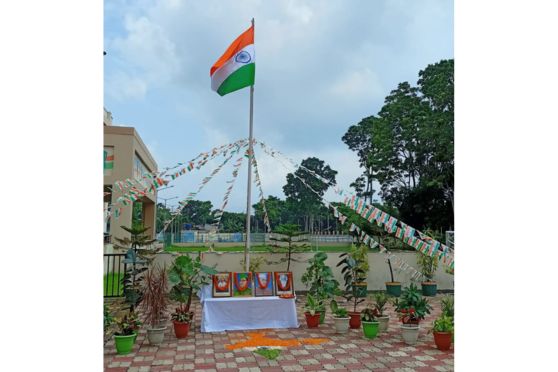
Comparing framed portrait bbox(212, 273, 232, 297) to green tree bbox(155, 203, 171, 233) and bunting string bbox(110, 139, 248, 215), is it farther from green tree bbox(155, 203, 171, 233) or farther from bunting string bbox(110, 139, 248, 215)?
green tree bbox(155, 203, 171, 233)

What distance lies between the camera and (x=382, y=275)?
934cm

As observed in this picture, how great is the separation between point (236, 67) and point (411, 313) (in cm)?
369

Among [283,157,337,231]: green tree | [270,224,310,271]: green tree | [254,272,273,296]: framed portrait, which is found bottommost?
[254,272,273,296]: framed portrait

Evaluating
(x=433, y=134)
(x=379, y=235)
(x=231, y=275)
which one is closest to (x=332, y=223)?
(x=433, y=134)

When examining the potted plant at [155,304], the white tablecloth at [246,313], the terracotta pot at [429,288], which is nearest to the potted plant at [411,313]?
the white tablecloth at [246,313]

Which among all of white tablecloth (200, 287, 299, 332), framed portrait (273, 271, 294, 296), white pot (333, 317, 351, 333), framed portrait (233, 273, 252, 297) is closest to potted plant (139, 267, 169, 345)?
white tablecloth (200, 287, 299, 332)

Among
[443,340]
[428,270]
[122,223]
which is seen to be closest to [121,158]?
[122,223]

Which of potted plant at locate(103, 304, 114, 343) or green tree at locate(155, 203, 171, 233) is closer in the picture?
potted plant at locate(103, 304, 114, 343)

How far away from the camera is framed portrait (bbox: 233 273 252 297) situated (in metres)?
6.16

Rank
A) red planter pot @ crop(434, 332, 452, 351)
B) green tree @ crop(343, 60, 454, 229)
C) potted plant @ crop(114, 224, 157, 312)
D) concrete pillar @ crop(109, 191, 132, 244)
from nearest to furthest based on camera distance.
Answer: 1. red planter pot @ crop(434, 332, 452, 351)
2. potted plant @ crop(114, 224, 157, 312)
3. concrete pillar @ crop(109, 191, 132, 244)
4. green tree @ crop(343, 60, 454, 229)

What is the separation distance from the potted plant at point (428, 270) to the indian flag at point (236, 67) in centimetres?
532

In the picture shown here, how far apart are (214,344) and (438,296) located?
5.36 metres

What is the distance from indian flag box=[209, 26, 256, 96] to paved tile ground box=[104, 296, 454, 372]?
3.14 m
